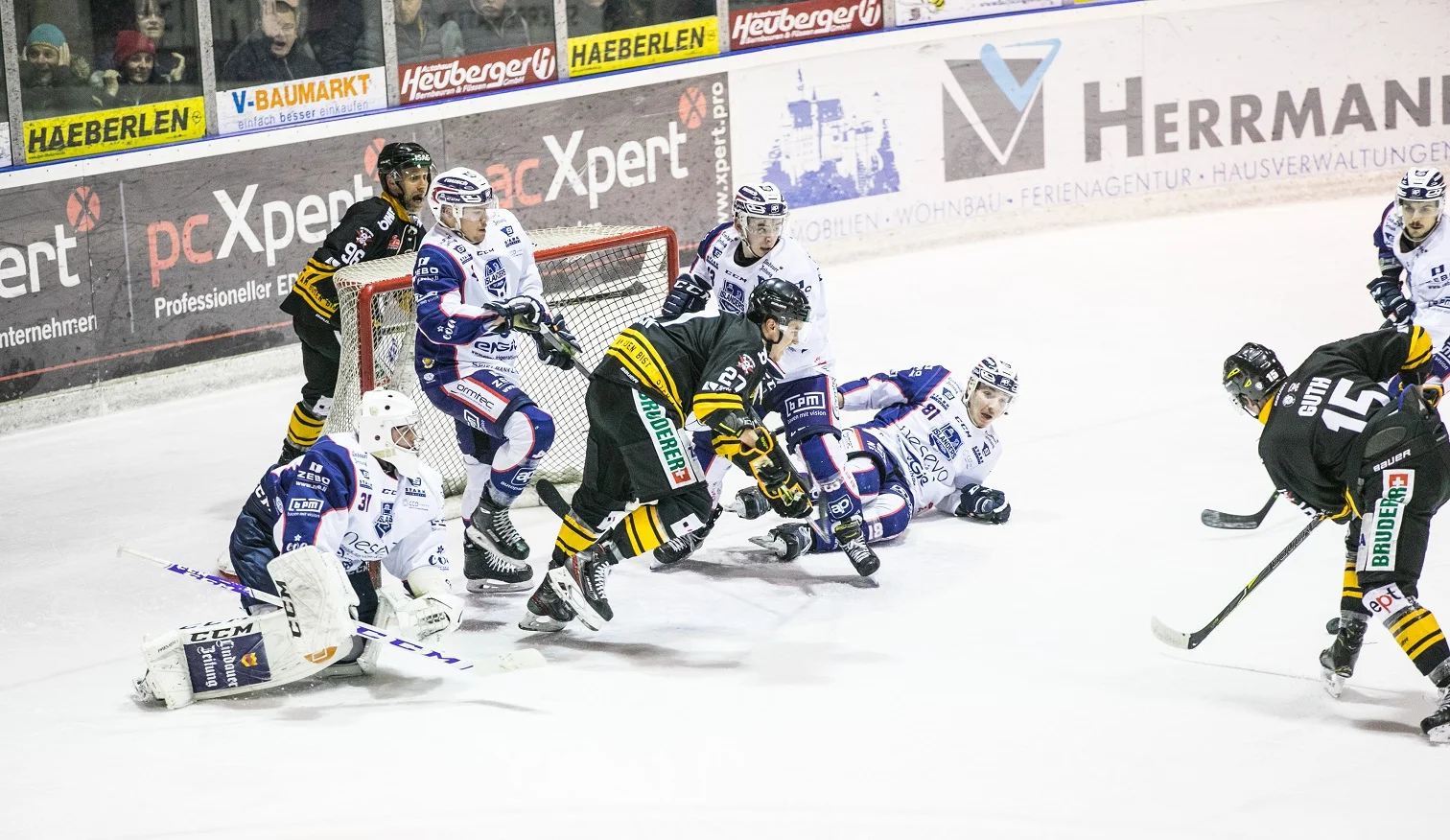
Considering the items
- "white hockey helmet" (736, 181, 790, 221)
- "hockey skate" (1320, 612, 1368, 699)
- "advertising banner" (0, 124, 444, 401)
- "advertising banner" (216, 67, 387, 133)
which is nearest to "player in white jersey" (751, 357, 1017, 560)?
"white hockey helmet" (736, 181, 790, 221)

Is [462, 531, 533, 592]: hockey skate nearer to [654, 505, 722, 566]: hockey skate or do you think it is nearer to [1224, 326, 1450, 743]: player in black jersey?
[654, 505, 722, 566]: hockey skate

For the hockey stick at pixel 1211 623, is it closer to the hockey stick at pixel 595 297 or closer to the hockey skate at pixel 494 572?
the hockey skate at pixel 494 572

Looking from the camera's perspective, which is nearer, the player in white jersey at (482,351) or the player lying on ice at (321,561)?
the player lying on ice at (321,561)

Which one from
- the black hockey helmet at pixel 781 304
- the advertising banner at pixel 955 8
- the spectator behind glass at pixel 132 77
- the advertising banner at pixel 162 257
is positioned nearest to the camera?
the black hockey helmet at pixel 781 304

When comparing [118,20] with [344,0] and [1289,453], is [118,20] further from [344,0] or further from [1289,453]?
[1289,453]

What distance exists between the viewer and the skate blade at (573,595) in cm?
548

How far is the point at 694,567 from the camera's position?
629cm

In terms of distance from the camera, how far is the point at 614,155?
390 inches

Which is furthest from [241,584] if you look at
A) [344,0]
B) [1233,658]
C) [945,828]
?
[344,0]

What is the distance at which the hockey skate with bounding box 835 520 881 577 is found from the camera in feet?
19.5

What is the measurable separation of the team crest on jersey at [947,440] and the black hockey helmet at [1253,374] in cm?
179

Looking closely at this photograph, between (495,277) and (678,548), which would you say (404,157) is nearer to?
(495,277)

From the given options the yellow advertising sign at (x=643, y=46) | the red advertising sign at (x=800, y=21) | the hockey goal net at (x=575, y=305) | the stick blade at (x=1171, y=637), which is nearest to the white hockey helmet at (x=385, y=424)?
the hockey goal net at (x=575, y=305)

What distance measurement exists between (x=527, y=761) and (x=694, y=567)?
178 centimetres
